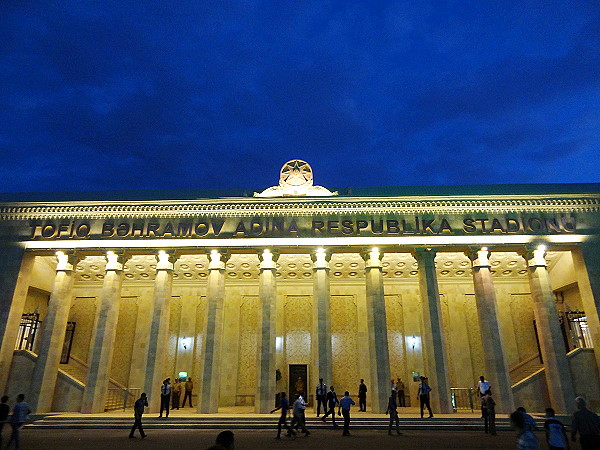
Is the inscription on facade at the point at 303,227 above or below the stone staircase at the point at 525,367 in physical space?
above

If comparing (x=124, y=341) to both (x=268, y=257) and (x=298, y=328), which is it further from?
(x=268, y=257)

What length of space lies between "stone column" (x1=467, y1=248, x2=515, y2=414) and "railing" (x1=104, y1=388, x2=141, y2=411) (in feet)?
61.7

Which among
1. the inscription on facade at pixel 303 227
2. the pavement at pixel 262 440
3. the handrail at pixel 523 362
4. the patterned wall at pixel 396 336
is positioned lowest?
the pavement at pixel 262 440

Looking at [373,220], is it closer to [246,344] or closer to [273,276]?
[273,276]

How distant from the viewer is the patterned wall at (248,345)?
84.1 ft

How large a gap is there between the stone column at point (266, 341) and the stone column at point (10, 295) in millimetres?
12188

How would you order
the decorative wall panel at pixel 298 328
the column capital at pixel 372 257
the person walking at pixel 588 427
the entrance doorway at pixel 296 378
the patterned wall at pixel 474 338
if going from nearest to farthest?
the person walking at pixel 588 427, the column capital at pixel 372 257, the entrance doorway at pixel 296 378, the patterned wall at pixel 474 338, the decorative wall panel at pixel 298 328

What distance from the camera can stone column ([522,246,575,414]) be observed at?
1875cm

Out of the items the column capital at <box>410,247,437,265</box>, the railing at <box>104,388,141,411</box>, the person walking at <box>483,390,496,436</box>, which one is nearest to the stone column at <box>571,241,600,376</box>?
the column capital at <box>410,247,437,265</box>

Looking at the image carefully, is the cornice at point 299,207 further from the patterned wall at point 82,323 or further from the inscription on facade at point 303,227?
the patterned wall at point 82,323

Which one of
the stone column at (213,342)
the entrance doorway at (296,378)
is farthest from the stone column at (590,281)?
the stone column at (213,342)

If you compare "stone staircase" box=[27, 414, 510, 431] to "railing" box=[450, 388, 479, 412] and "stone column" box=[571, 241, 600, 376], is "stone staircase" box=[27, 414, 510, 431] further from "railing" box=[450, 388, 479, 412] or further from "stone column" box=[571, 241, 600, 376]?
"railing" box=[450, 388, 479, 412]

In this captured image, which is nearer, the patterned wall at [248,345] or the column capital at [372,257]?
the column capital at [372,257]

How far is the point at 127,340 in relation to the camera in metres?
27.1
